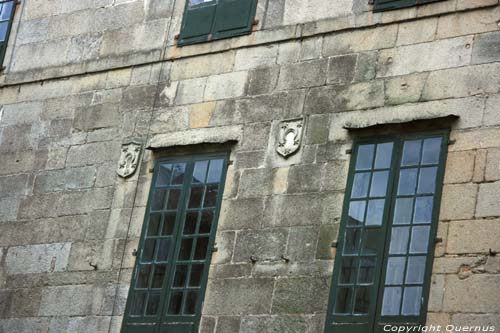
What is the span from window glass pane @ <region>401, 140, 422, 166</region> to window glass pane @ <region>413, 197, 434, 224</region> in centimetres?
44

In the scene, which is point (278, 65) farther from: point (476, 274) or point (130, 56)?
point (476, 274)

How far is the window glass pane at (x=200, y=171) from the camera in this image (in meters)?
14.0

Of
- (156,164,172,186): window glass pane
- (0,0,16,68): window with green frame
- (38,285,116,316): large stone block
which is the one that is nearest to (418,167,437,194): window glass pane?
(156,164,172,186): window glass pane

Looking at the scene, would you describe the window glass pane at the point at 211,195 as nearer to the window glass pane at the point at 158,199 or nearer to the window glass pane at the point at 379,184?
the window glass pane at the point at 158,199

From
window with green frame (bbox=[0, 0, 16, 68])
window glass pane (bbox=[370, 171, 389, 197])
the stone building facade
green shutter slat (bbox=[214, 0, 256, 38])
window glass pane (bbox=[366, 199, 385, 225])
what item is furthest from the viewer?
window with green frame (bbox=[0, 0, 16, 68])

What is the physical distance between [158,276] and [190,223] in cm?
73

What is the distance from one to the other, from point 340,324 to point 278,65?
136 inches

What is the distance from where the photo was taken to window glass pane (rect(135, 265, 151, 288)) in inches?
544

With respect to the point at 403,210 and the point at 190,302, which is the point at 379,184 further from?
the point at 190,302

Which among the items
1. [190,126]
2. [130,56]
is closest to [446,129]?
[190,126]

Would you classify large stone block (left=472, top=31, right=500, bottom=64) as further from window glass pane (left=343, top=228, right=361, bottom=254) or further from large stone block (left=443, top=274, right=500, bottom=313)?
large stone block (left=443, top=274, right=500, bottom=313)

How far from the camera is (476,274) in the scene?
37.8ft

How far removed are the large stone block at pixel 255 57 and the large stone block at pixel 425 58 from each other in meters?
1.52

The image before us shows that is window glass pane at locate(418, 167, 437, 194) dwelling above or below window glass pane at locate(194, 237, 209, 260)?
above
